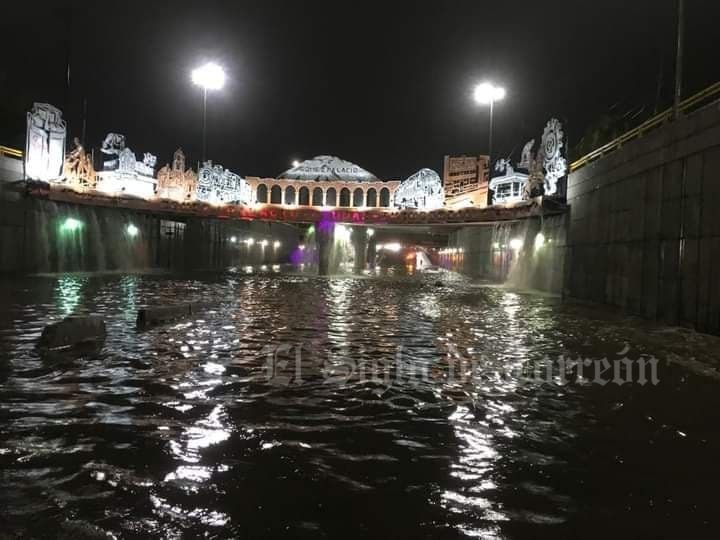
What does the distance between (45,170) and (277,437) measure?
37779 millimetres

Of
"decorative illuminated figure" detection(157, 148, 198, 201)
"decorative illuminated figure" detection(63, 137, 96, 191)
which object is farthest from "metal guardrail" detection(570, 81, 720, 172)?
"decorative illuminated figure" detection(63, 137, 96, 191)

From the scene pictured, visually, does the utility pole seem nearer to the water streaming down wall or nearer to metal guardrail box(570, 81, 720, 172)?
metal guardrail box(570, 81, 720, 172)

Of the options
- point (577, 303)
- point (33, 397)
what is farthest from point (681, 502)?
point (577, 303)

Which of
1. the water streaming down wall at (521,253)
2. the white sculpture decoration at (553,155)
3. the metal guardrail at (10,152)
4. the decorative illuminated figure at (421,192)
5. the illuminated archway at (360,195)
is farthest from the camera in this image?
the illuminated archway at (360,195)

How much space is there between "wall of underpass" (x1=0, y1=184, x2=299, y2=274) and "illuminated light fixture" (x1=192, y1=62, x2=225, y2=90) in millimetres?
13232

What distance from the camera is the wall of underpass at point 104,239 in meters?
34.7

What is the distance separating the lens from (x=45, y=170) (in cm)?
3647

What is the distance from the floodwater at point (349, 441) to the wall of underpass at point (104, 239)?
26.2 m

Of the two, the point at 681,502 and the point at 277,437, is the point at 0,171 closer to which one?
the point at 277,437

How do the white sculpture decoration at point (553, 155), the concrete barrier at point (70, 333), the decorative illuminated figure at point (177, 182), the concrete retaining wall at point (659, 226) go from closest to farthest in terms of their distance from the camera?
the concrete barrier at point (70, 333)
the concrete retaining wall at point (659, 226)
the white sculpture decoration at point (553, 155)
the decorative illuminated figure at point (177, 182)

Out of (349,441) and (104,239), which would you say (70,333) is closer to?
(349,441)

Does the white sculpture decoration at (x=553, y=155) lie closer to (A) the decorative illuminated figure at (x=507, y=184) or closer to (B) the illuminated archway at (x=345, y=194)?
(A) the decorative illuminated figure at (x=507, y=184)

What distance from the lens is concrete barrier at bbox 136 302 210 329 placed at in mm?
14438

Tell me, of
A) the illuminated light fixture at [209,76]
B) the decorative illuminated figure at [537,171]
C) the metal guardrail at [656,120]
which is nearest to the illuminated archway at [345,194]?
the illuminated light fixture at [209,76]
